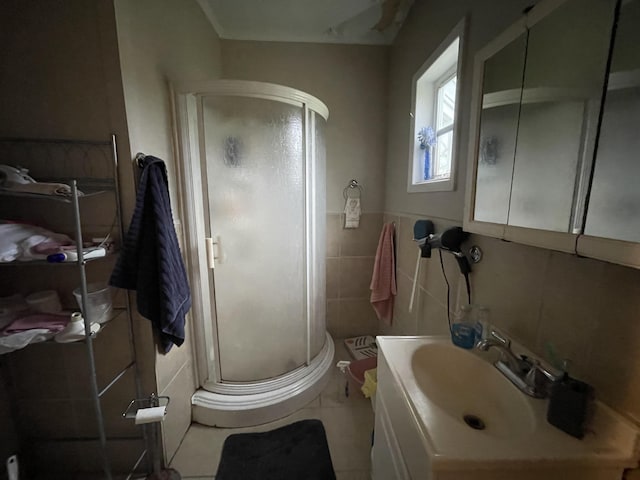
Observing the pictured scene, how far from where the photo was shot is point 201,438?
1.37m

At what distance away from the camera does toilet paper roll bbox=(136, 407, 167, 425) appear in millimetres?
994

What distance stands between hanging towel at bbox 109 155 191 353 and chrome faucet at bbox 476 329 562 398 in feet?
3.96

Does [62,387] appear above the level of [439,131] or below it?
below

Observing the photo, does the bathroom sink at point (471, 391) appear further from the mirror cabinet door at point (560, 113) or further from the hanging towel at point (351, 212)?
the hanging towel at point (351, 212)

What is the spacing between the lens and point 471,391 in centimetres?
83

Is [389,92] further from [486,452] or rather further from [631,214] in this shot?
[486,452]

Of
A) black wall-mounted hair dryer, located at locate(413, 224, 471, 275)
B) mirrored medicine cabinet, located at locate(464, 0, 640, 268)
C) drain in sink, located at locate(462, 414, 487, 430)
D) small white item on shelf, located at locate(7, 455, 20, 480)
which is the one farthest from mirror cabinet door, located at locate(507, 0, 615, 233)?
small white item on shelf, located at locate(7, 455, 20, 480)

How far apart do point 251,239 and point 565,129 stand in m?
1.37

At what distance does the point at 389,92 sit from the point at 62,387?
2.73 metres

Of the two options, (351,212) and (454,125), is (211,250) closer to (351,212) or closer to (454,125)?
(351,212)

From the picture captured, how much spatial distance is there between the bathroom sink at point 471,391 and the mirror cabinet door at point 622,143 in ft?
1.64

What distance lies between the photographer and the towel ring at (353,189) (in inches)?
80.6

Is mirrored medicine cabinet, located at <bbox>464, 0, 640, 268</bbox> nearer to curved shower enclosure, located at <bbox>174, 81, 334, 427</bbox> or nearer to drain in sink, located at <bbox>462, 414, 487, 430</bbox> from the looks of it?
drain in sink, located at <bbox>462, 414, 487, 430</bbox>

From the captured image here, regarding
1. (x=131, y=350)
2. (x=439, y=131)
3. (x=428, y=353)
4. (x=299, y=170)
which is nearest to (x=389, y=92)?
(x=439, y=131)
